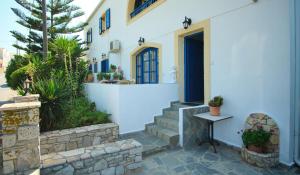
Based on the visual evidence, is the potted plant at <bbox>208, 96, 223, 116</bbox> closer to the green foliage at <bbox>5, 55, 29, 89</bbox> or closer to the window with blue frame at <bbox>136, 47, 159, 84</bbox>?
the window with blue frame at <bbox>136, 47, 159, 84</bbox>

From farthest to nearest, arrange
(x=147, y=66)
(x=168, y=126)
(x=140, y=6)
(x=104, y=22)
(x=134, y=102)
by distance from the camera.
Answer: (x=104, y=22) → (x=140, y=6) → (x=147, y=66) → (x=134, y=102) → (x=168, y=126)

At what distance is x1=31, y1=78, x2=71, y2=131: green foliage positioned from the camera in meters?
3.57

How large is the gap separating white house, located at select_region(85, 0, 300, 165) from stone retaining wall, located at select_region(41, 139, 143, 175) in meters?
1.56

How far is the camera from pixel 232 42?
384 centimetres

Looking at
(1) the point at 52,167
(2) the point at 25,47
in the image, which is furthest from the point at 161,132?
(2) the point at 25,47

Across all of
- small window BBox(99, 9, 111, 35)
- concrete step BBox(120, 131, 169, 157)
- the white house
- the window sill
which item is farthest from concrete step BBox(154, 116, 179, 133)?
small window BBox(99, 9, 111, 35)

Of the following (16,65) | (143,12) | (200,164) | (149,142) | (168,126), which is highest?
(143,12)

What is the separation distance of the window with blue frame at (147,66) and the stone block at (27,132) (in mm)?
4435

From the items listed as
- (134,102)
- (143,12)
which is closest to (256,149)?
(134,102)

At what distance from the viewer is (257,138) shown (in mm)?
3059

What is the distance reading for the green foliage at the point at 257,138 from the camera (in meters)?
3.04

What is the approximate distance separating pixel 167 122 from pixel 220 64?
5.99ft

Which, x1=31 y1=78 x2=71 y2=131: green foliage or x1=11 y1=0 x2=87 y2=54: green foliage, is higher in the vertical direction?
x1=11 y1=0 x2=87 y2=54: green foliage

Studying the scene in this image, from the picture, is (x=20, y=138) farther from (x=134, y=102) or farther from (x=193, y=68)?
(x=193, y=68)
